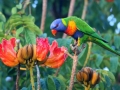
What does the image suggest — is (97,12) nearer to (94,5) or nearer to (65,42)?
(94,5)

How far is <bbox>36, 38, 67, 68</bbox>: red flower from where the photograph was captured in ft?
5.48

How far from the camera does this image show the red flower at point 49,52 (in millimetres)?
1670

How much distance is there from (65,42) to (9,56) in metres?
0.70

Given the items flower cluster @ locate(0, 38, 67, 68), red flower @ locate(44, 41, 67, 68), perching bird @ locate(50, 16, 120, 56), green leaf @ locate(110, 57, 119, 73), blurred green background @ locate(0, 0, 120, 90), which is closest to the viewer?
flower cluster @ locate(0, 38, 67, 68)

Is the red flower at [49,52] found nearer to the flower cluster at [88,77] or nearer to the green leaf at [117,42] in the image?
the flower cluster at [88,77]

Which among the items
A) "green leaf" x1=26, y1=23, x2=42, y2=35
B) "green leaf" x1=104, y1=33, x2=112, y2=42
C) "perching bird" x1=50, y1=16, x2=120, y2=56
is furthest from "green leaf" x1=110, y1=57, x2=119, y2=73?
"perching bird" x1=50, y1=16, x2=120, y2=56

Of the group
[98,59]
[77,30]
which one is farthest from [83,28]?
[98,59]

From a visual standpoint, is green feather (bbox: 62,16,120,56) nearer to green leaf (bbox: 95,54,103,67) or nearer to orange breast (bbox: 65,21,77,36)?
orange breast (bbox: 65,21,77,36)

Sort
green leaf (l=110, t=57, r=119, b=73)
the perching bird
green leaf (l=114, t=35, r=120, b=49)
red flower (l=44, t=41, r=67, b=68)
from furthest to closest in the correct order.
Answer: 1. green leaf (l=114, t=35, r=120, b=49)
2. green leaf (l=110, t=57, r=119, b=73)
3. the perching bird
4. red flower (l=44, t=41, r=67, b=68)

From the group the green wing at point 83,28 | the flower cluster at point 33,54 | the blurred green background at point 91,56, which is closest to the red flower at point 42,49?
the flower cluster at point 33,54

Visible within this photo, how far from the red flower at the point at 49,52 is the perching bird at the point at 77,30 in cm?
10

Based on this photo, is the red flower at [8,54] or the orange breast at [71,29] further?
the orange breast at [71,29]

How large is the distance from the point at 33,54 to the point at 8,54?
10cm

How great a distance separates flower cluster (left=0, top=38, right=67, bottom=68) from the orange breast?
0.11m
